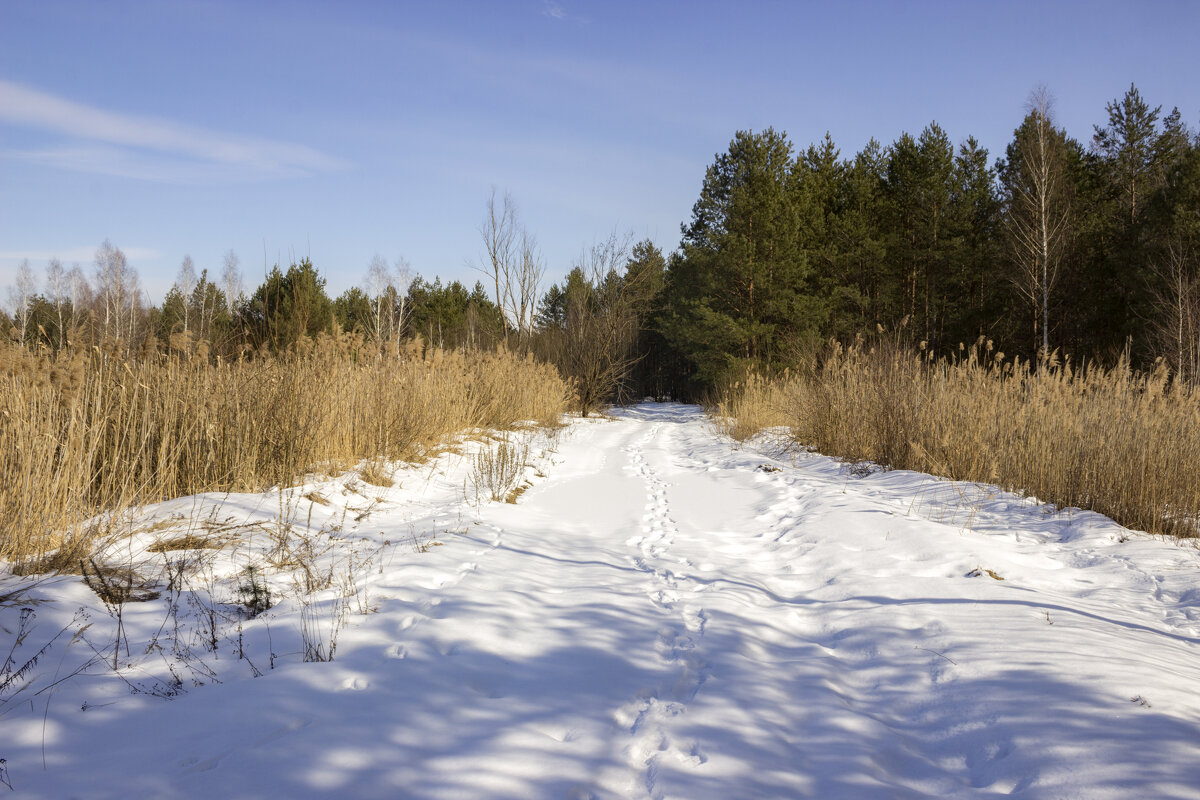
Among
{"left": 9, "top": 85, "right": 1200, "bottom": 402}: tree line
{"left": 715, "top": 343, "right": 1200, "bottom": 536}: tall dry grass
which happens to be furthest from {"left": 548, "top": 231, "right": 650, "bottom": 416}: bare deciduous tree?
{"left": 715, "top": 343, "right": 1200, "bottom": 536}: tall dry grass

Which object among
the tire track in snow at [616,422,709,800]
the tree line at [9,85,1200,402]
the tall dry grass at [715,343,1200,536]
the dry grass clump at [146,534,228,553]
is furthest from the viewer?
the tree line at [9,85,1200,402]

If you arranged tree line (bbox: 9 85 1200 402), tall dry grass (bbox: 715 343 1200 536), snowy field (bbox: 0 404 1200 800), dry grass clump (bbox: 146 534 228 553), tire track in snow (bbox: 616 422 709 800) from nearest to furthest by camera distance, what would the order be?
snowy field (bbox: 0 404 1200 800), tire track in snow (bbox: 616 422 709 800), dry grass clump (bbox: 146 534 228 553), tall dry grass (bbox: 715 343 1200 536), tree line (bbox: 9 85 1200 402)

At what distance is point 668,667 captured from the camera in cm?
258

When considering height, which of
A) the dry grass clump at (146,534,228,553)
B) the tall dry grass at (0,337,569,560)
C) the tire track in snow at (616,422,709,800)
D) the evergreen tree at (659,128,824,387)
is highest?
the evergreen tree at (659,128,824,387)

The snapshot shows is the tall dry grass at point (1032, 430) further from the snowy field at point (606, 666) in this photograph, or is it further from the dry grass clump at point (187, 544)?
the dry grass clump at point (187, 544)

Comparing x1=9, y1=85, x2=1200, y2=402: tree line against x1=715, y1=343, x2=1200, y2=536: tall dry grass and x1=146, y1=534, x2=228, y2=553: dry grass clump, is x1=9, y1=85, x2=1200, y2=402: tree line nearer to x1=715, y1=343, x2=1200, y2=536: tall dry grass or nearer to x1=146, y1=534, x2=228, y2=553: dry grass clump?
x1=715, y1=343, x2=1200, y2=536: tall dry grass

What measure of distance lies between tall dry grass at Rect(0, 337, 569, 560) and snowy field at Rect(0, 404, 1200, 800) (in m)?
0.47

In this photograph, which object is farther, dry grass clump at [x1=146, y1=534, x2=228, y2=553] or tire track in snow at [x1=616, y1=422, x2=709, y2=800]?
dry grass clump at [x1=146, y1=534, x2=228, y2=553]

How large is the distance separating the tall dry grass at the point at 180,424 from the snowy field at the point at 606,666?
467mm

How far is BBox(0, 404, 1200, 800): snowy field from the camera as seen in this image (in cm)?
181

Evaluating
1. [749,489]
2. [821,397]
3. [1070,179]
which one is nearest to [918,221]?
[1070,179]

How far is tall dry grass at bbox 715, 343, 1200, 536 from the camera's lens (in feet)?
A: 16.5

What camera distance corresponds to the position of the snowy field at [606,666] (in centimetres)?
181

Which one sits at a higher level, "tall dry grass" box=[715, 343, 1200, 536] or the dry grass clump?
"tall dry grass" box=[715, 343, 1200, 536]
